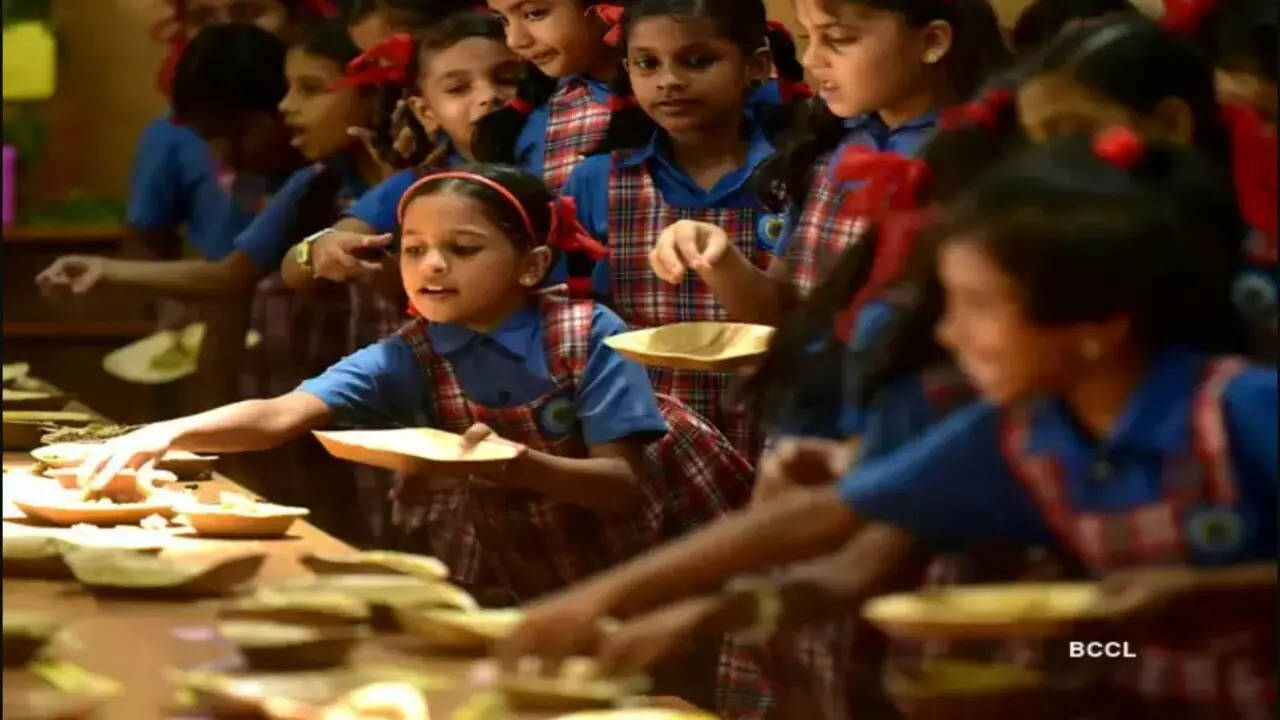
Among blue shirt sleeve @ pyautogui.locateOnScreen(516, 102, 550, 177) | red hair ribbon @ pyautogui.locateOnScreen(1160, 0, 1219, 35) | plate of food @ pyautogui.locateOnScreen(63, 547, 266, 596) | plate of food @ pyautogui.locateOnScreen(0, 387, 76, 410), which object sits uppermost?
red hair ribbon @ pyautogui.locateOnScreen(1160, 0, 1219, 35)

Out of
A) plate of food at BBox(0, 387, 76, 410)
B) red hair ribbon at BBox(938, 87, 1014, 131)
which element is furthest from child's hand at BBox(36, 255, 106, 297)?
red hair ribbon at BBox(938, 87, 1014, 131)

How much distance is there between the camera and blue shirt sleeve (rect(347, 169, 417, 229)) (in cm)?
211

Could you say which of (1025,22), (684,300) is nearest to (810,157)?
(684,300)

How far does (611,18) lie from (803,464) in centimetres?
91

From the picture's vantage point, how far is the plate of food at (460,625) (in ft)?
4.20

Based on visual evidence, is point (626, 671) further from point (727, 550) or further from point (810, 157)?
point (810, 157)

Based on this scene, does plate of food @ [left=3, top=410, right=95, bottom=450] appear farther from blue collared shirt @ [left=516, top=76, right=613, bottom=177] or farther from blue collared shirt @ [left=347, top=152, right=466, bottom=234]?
blue collared shirt @ [left=516, top=76, right=613, bottom=177]

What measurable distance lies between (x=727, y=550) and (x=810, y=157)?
0.61 m

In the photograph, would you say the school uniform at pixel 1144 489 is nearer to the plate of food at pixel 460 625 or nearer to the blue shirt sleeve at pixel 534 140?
the plate of food at pixel 460 625

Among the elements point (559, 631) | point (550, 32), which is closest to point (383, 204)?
point (550, 32)

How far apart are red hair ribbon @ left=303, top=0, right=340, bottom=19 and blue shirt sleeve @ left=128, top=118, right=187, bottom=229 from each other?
0.34 metres

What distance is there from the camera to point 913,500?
1.13m

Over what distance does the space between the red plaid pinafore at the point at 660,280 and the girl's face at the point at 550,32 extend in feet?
0.38

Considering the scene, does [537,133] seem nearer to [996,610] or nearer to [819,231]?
[819,231]
